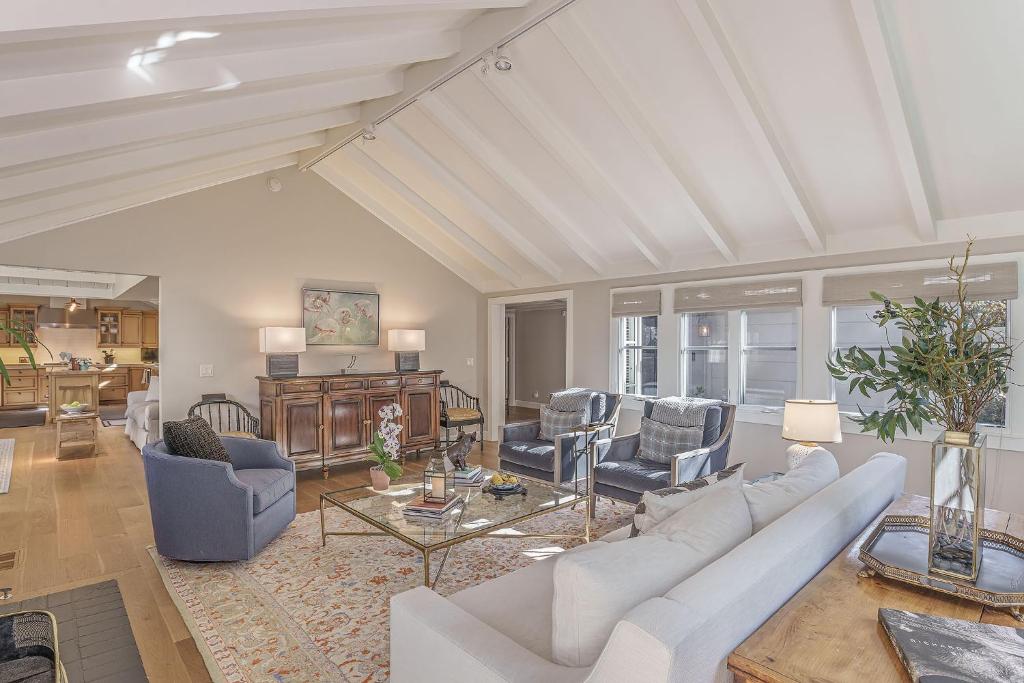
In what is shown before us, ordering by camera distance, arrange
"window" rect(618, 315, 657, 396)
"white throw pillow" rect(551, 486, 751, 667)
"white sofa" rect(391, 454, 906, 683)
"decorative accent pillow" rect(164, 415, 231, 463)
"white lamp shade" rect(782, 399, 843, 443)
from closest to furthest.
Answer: "white sofa" rect(391, 454, 906, 683)
"white throw pillow" rect(551, 486, 751, 667)
"white lamp shade" rect(782, 399, 843, 443)
"decorative accent pillow" rect(164, 415, 231, 463)
"window" rect(618, 315, 657, 396)

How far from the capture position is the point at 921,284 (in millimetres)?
3908

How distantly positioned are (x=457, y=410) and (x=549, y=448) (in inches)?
93.2

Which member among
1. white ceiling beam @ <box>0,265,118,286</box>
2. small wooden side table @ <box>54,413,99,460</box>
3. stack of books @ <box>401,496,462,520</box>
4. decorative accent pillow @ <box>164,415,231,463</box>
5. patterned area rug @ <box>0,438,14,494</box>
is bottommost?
patterned area rug @ <box>0,438,14,494</box>

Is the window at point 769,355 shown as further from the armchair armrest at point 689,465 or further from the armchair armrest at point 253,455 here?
the armchair armrest at point 253,455

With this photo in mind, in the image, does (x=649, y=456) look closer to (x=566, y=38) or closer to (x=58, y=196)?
(x=566, y=38)

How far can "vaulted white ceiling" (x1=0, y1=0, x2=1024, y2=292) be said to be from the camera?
234 cm

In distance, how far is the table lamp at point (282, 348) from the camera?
5465 mm

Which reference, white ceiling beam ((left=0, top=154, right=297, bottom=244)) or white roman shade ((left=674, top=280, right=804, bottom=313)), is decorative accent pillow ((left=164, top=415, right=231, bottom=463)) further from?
white roman shade ((left=674, top=280, right=804, bottom=313))

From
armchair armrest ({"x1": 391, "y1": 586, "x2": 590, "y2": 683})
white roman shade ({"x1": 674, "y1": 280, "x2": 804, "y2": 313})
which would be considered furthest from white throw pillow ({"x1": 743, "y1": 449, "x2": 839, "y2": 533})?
white roman shade ({"x1": 674, "y1": 280, "x2": 804, "y2": 313})

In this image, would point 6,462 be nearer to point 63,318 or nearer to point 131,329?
point 63,318

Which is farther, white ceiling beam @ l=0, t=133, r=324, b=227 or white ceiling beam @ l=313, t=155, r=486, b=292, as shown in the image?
white ceiling beam @ l=313, t=155, r=486, b=292

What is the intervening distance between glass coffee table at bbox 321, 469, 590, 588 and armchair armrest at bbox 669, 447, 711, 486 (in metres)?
0.69

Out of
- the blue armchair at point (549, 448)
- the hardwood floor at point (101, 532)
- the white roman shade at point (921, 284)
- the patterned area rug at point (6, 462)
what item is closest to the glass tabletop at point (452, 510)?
the blue armchair at point (549, 448)

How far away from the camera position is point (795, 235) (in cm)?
450
